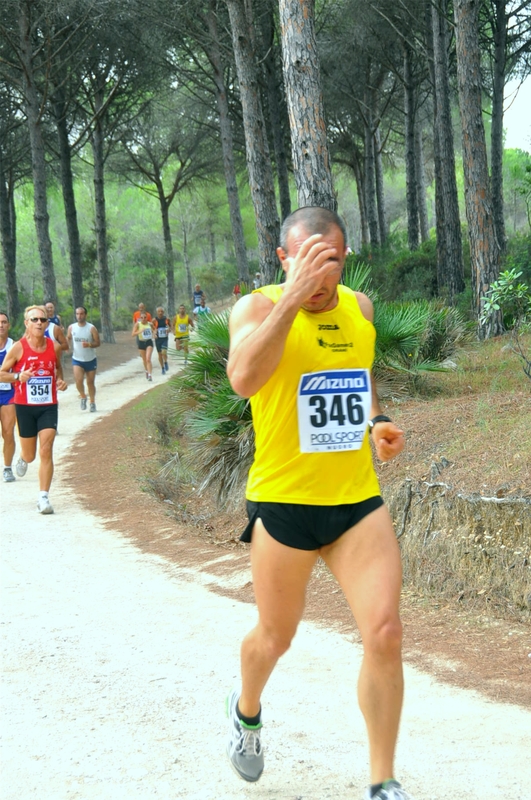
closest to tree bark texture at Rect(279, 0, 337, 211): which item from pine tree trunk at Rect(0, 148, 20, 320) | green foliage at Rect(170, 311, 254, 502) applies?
green foliage at Rect(170, 311, 254, 502)

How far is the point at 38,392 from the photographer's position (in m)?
9.98

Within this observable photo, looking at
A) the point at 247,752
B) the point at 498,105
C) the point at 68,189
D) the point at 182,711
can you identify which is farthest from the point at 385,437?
the point at 68,189

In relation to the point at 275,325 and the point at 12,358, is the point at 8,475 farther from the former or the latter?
the point at 275,325

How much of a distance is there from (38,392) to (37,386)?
0.07 metres

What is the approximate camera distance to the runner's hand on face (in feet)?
9.15

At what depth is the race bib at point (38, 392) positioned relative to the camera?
32.7 ft

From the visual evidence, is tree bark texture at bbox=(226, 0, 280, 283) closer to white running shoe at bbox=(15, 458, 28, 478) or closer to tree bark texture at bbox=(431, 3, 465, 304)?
white running shoe at bbox=(15, 458, 28, 478)

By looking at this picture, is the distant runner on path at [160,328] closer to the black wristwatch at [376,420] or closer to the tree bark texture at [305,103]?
the tree bark texture at [305,103]

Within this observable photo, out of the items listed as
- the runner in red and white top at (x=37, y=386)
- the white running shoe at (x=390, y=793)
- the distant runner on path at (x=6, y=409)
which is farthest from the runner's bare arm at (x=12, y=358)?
the white running shoe at (x=390, y=793)

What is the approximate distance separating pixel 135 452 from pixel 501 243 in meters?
14.1

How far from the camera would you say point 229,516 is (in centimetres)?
956

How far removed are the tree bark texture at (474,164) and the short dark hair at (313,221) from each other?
37.5 feet

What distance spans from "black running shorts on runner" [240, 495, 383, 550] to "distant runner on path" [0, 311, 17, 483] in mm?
8856

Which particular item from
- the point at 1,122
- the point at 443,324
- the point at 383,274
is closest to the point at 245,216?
the point at 1,122
